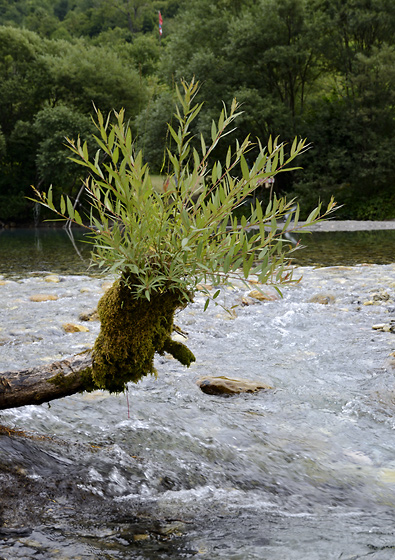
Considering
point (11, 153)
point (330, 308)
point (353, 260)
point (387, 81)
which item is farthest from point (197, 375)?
point (11, 153)

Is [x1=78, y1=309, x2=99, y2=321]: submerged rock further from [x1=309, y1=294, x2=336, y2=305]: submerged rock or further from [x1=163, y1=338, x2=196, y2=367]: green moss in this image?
[x1=163, y1=338, x2=196, y2=367]: green moss

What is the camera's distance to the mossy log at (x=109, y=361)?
2428 mm

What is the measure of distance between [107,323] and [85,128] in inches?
1355

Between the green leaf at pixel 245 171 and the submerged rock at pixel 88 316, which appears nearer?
the green leaf at pixel 245 171

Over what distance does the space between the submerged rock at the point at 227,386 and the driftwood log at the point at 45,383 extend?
1.52 metres

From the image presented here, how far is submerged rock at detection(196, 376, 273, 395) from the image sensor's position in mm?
3801

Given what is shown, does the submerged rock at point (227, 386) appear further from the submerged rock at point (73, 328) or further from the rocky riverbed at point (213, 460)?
the submerged rock at point (73, 328)

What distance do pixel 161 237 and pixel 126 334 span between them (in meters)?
0.54

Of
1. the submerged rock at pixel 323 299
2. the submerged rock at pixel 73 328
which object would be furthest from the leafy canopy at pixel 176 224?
the submerged rock at pixel 323 299

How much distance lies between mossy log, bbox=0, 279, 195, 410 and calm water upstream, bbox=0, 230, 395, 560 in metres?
0.43

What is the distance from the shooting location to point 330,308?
6.80 meters

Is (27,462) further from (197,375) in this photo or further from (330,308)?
(330,308)

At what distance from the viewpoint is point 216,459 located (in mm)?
2797

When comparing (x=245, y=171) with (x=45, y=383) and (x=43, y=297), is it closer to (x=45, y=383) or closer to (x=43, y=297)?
(x=45, y=383)
